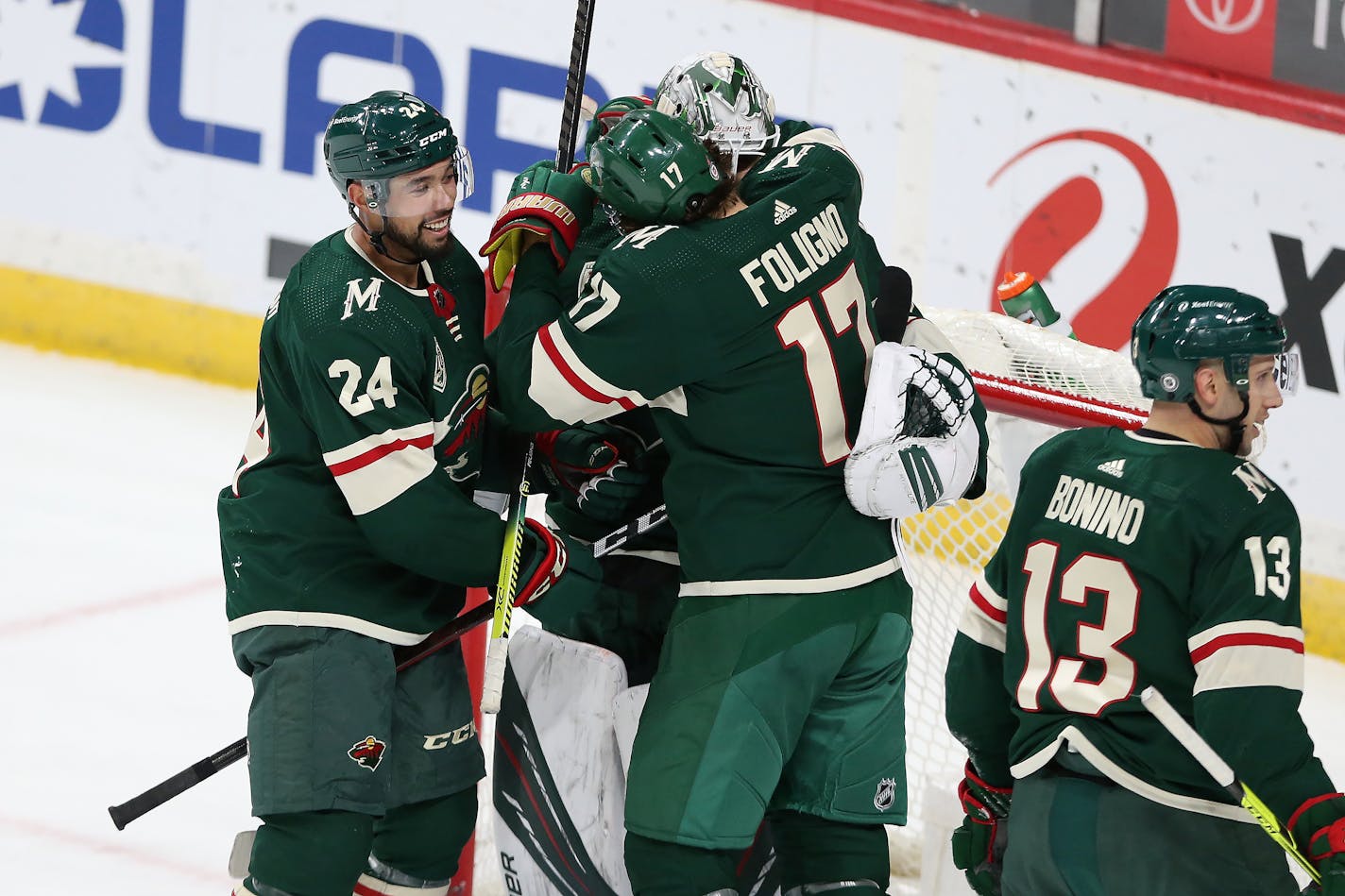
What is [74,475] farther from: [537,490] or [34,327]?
[537,490]

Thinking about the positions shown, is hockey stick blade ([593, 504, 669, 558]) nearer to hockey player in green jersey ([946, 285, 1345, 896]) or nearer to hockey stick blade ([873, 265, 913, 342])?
hockey stick blade ([873, 265, 913, 342])

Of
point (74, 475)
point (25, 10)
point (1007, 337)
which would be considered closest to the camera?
point (1007, 337)

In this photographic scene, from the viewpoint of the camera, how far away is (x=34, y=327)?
6.45 meters

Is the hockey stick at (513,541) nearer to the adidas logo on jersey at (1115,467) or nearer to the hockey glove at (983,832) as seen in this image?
the hockey glove at (983,832)

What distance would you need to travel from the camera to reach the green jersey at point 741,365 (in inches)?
91.8

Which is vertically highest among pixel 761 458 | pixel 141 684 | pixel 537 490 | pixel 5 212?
pixel 761 458

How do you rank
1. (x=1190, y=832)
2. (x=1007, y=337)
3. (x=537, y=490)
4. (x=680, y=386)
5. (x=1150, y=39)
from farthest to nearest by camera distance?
(x=1150, y=39), (x=1007, y=337), (x=537, y=490), (x=680, y=386), (x=1190, y=832)

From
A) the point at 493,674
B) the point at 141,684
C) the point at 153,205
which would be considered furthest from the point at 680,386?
the point at 153,205

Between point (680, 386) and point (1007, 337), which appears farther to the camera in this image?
point (1007, 337)

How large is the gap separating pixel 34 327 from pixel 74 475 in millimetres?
1178

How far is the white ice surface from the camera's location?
3576mm

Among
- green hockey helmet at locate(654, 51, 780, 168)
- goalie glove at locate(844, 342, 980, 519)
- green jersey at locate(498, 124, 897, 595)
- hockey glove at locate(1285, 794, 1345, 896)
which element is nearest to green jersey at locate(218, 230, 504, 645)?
green jersey at locate(498, 124, 897, 595)

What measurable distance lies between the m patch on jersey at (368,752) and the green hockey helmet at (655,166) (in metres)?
0.77

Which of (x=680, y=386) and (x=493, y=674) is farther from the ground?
(x=680, y=386)
